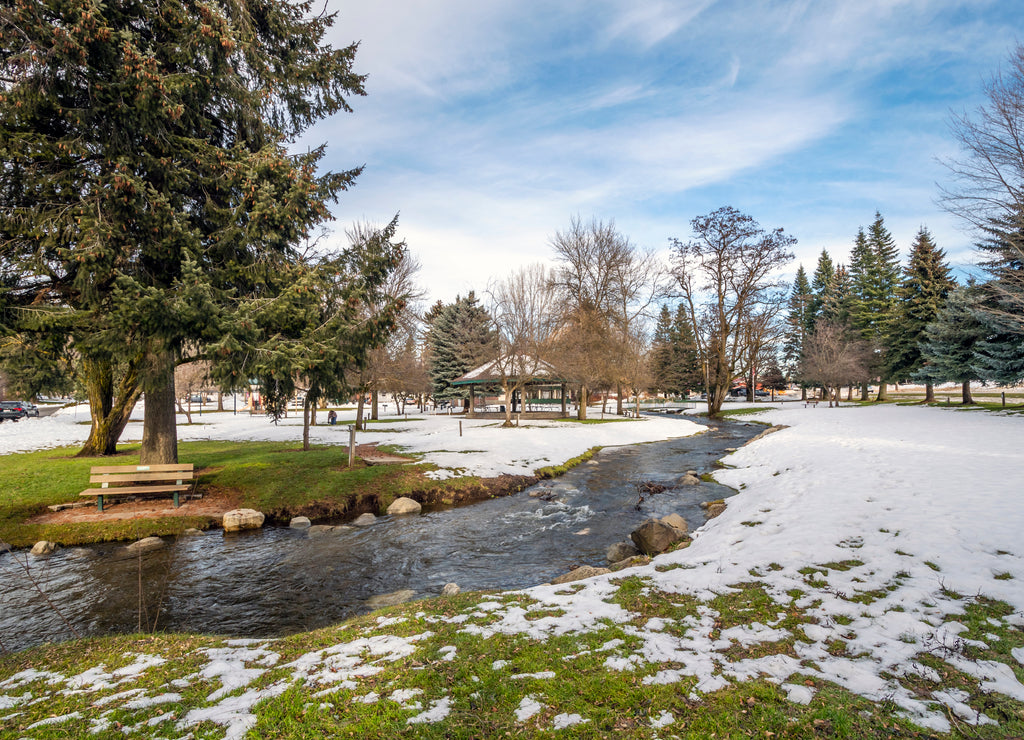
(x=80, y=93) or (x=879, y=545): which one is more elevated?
(x=80, y=93)

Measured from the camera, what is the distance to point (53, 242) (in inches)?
333

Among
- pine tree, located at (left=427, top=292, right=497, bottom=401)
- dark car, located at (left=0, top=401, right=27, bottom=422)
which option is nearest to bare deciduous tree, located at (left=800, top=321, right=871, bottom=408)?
pine tree, located at (left=427, top=292, right=497, bottom=401)

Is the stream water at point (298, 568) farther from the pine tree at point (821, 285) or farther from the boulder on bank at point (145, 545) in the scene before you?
the pine tree at point (821, 285)

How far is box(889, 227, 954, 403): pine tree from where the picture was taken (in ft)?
99.9

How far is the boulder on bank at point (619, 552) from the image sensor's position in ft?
25.2

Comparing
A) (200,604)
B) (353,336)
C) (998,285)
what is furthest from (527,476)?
(998,285)

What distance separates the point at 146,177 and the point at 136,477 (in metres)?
6.40

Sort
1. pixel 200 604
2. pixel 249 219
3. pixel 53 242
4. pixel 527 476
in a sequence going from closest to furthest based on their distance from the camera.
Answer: pixel 200 604 → pixel 53 242 → pixel 249 219 → pixel 527 476

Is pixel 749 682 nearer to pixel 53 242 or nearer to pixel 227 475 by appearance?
pixel 53 242

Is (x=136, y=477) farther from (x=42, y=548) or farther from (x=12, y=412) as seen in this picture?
(x=12, y=412)

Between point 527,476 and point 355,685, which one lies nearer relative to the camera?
point 355,685

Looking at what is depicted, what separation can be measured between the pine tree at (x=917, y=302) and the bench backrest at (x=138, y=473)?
38.8 m

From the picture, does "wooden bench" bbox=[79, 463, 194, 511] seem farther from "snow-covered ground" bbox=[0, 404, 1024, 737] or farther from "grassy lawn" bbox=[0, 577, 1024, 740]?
"snow-covered ground" bbox=[0, 404, 1024, 737]

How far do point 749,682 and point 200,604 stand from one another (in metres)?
6.69
